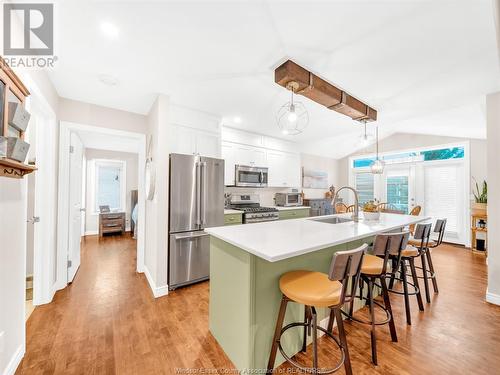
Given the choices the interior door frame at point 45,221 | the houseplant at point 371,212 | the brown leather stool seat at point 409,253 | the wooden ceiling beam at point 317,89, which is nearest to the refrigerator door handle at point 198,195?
the wooden ceiling beam at point 317,89

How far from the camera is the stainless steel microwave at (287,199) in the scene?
4953 mm

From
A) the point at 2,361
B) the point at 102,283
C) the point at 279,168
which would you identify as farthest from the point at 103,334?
the point at 279,168

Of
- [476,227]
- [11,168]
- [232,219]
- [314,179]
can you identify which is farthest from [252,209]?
[476,227]

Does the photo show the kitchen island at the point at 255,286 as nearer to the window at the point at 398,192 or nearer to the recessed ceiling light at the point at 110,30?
the recessed ceiling light at the point at 110,30

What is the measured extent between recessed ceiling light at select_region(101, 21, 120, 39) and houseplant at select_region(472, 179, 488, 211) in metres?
6.24

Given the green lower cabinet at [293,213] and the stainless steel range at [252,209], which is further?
the green lower cabinet at [293,213]

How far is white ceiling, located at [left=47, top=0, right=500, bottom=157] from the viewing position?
58.7 inches

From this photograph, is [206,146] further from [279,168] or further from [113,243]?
[113,243]

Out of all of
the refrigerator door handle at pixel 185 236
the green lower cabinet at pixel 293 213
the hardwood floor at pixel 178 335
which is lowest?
the hardwood floor at pixel 178 335

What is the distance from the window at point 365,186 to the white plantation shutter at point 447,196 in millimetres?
1293

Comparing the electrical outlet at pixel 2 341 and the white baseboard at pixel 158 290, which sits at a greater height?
the electrical outlet at pixel 2 341

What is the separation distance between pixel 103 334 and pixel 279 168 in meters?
4.02

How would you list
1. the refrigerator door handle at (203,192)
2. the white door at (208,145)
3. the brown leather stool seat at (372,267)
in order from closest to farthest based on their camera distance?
the brown leather stool seat at (372,267) → the refrigerator door handle at (203,192) → the white door at (208,145)

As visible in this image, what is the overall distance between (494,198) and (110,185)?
26.0 feet
